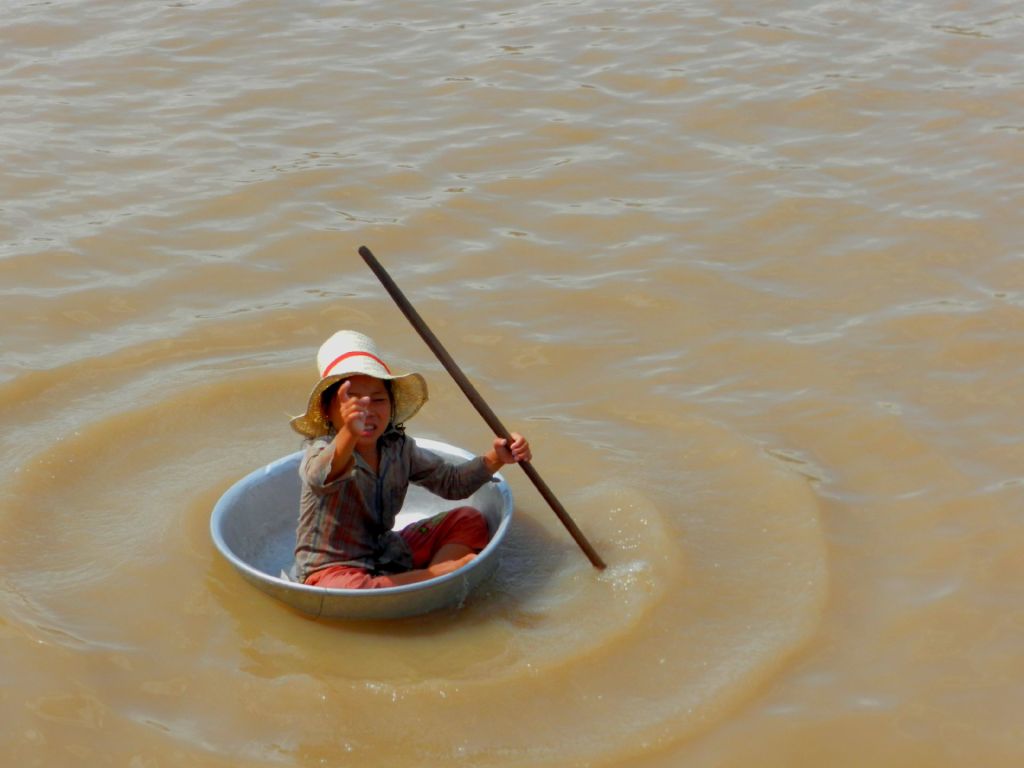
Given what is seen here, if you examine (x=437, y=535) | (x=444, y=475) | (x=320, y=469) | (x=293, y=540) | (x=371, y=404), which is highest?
(x=371, y=404)

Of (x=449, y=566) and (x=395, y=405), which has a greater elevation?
(x=395, y=405)

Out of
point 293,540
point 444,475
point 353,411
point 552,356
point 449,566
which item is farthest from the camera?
point 552,356

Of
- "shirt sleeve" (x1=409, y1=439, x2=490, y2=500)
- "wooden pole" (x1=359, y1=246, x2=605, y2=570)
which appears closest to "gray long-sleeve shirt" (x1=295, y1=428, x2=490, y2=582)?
"shirt sleeve" (x1=409, y1=439, x2=490, y2=500)

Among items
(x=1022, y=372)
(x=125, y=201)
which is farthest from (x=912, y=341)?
(x=125, y=201)

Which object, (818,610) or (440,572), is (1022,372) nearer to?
(818,610)

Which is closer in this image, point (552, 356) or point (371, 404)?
point (371, 404)

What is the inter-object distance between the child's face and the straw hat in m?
0.04

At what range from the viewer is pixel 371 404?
3.67 meters

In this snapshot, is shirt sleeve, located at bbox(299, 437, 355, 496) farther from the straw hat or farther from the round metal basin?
the round metal basin

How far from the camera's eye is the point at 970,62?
7430 mm

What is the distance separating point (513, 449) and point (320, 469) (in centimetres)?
52

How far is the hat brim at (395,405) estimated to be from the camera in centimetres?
374

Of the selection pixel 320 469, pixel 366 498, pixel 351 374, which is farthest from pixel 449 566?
pixel 351 374

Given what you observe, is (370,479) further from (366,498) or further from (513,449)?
(513,449)
